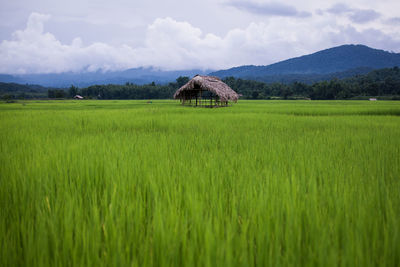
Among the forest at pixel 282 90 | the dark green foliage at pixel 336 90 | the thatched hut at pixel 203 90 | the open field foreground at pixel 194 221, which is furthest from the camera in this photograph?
the forest at pixel 282 90

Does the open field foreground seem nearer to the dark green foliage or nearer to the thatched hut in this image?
the thatched hut

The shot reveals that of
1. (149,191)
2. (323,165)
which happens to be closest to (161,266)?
(149,191)

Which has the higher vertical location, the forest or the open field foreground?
the forest

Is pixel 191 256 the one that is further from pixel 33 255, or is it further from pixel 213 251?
pixel 33 255

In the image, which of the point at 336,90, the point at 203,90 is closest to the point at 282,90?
the point at 336,90

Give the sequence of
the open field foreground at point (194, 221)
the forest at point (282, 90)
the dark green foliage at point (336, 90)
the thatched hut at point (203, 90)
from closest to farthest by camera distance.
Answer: the open field foreground at point (194, 221) → the thatched hut at point (203, 90) → the dark green foliage at point (336, 90) → the forest at point (282, 90)

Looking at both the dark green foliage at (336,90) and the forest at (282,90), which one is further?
the forest at (282,90)

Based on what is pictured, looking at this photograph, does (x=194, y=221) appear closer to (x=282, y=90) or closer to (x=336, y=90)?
(x=336, y=90)

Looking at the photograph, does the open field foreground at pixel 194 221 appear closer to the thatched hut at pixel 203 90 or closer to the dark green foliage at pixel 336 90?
the thatched hut at pixel 203 90

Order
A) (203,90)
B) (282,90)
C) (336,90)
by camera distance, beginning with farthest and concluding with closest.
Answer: (282,90), (336,90), (203,90)

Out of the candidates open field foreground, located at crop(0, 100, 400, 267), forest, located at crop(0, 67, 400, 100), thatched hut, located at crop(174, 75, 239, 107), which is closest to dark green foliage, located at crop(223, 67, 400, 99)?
forest, located at crop(0, 67, 400, 100)

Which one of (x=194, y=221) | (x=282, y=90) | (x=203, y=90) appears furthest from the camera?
(x=282, y=90)

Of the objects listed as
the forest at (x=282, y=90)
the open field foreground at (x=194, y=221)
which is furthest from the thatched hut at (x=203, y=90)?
the forest at (x=282, y=90)

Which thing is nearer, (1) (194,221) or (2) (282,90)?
(1) (194,221)
